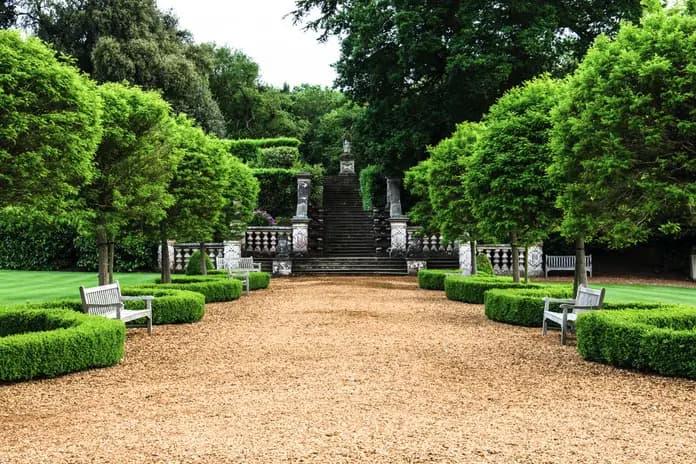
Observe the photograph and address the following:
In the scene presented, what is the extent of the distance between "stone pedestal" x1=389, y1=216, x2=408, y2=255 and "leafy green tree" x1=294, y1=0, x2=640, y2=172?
3037 millimetres

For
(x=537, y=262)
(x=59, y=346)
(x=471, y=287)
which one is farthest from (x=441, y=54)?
(x=59, y=346)

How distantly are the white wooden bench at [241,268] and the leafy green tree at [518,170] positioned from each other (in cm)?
836

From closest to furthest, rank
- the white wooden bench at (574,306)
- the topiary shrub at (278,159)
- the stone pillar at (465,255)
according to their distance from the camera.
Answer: the white wooden bench at (574,306), the stone pillar at (465,255), the topiary shrub at (278,159)

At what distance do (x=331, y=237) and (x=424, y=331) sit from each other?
21682mm

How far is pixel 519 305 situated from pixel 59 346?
7789mm

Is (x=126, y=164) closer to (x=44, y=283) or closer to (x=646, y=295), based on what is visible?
(x=44, y=283)

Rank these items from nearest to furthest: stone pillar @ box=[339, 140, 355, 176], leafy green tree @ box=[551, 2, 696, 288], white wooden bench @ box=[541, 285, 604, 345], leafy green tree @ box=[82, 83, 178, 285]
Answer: leafy green tree @ box=[551, 2, 696, 288] < white wooden bench @ box=[541, 285, 604, 345] < leafy green tree @ box=[82, 83, 178, 285] < stone pillar @ box=[339, 140, 355, 176]

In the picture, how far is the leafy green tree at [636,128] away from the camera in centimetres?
885

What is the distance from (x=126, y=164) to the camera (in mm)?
13352

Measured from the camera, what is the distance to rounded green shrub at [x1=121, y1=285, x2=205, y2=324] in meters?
12.4

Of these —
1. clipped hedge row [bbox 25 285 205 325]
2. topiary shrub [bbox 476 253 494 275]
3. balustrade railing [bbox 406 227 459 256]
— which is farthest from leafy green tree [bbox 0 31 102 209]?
balustrade railing [bbox 406 227 459 256]

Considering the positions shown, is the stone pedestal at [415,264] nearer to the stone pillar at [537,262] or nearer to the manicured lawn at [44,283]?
the stone pillar at [537,262]

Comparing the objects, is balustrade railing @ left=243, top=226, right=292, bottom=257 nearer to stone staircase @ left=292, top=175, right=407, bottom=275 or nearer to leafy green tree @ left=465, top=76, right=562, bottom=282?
stone staircase @ left=292, top=175, right=407, bottom=275

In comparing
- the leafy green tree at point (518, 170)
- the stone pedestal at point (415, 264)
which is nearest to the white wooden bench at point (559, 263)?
the stone pedestal at point (415, 264)
